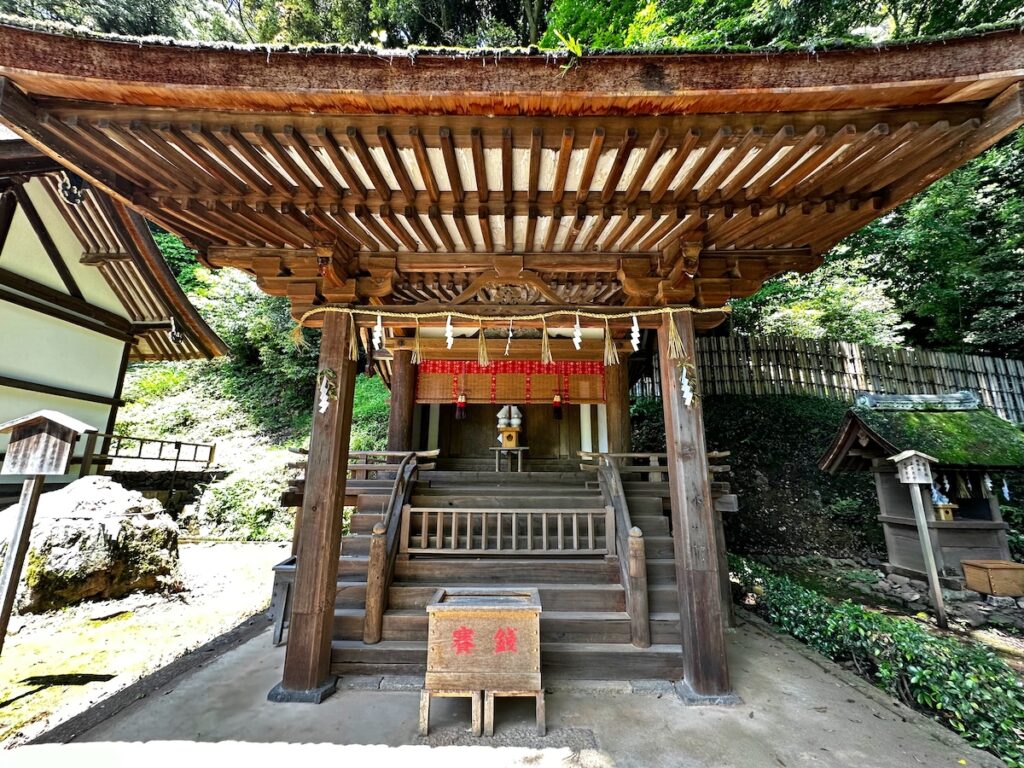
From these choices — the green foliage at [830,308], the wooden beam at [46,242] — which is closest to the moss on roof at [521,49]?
the wooden beam at [46,242]

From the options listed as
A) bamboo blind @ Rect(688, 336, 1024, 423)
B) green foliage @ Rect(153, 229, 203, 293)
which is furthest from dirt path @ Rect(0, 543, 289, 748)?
green foliage @ Rect(153, 229, 203, 293)

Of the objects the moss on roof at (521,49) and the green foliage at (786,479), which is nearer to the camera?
the moss on roof at (521,49)

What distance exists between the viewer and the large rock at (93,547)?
5305mm

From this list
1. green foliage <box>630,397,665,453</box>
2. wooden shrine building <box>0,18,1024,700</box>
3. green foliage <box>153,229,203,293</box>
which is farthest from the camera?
green foliage <box>153,229,203,293</box>

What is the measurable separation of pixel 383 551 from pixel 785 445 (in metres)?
9.26

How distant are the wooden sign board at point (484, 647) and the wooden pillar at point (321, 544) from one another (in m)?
1.07

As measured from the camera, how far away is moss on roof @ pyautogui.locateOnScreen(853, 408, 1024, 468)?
5.73m

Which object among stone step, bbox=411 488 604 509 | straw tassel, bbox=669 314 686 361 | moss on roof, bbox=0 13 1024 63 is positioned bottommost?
stone step, bbox=411 488 604 509

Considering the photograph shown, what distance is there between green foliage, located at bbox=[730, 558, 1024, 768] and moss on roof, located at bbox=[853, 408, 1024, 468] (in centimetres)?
247

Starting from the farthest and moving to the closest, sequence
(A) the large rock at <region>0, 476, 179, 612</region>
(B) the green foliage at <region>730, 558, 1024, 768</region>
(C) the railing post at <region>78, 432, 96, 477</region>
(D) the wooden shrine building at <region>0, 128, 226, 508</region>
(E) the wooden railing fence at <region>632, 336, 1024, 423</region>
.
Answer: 1. (E) the wooden railing fence at <region>632, 336, 1024, 423</region>
2. (C) the railing post at <region>78, 432, 96, 477</region>
3. (D) the wooden shrine building at <region>0, 128, 226, 508</region>
4. (A) the large rock at <region>0, 476, 179, 612</region>
5. (B) the green foliage at <region>730, 558, 1024, 768</region>

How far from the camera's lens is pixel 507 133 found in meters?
2.57

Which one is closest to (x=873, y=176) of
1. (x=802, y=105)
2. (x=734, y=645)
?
(x=802, y=105)

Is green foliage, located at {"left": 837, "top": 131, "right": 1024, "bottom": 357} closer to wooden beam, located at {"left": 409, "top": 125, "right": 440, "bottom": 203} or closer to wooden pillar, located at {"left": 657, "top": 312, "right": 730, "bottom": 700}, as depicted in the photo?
→ wooden pillar, located at {"left": 657, "top": 312, "right": 730, "bottom": 700}

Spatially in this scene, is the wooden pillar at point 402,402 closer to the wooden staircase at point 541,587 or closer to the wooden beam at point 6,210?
the wooden staircase at point 541,587
